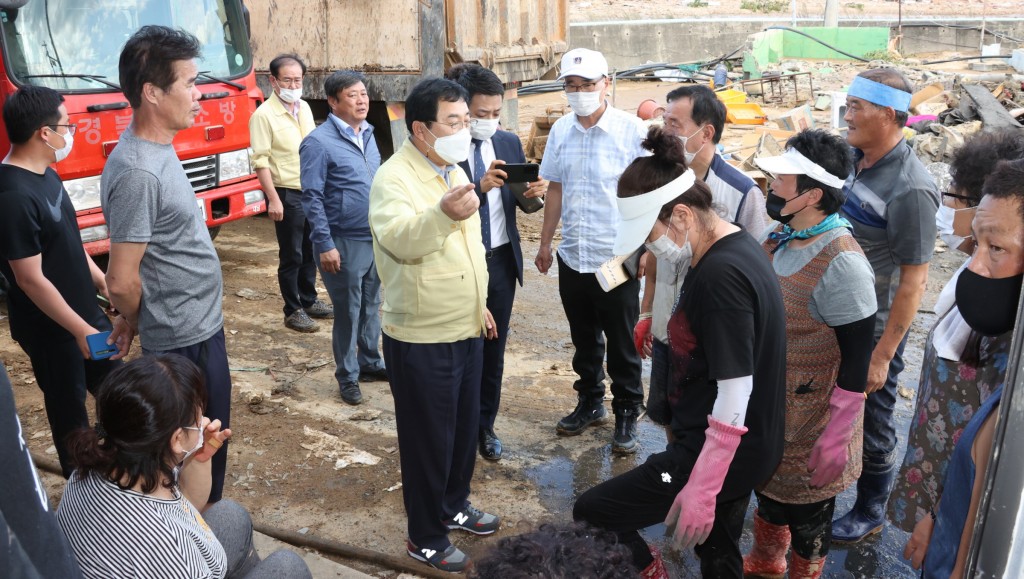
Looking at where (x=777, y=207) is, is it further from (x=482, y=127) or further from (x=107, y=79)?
(x=107, y=79)

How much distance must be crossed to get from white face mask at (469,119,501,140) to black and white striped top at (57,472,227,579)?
2310mm

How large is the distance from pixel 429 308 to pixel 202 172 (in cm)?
393

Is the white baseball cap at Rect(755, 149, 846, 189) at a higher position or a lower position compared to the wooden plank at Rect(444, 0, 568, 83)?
lower

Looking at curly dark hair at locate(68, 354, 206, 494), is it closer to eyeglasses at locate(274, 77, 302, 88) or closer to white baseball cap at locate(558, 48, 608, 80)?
white baseball cap at locate(558, 48, 608, 80)

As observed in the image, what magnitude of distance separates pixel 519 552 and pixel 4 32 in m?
5.45

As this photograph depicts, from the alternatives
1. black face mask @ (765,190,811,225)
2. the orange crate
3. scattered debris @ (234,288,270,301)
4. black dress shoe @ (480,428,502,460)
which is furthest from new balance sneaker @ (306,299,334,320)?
the orange crate

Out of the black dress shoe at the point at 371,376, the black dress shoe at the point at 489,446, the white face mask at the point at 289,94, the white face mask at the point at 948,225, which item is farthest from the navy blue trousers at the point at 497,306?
the white face mask at the point at 289,94

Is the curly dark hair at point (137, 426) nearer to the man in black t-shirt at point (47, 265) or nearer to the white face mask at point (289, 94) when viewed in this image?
the man in black t-shirt at point (47, 265)

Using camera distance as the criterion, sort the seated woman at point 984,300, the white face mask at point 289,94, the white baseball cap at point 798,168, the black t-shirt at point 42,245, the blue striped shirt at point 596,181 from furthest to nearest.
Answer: the white face mask at point 289,94 → the blue striped shirt at point 596,181 → the black t-shirt at point 42,245 → the white baseball cap at point 798,168 → the seated woman at point 984,300

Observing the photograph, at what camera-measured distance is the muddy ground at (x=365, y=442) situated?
3836 millimetres

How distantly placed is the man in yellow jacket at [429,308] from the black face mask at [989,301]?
173 cm

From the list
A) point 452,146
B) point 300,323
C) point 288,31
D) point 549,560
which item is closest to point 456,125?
point 452,146

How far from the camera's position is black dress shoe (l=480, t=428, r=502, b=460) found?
4430 millimetres

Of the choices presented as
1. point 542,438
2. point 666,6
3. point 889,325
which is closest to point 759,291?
point 889,325
